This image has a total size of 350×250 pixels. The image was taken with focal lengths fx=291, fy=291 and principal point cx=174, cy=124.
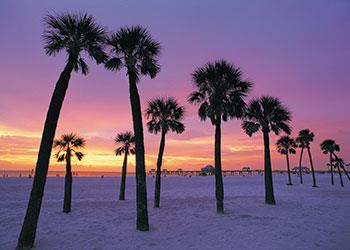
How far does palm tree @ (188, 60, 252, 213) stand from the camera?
20047mm

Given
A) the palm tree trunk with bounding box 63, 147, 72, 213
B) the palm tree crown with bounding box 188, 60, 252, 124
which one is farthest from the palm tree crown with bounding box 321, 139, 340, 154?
the palm tree trunk with bounding box 63, 147, 72, 213

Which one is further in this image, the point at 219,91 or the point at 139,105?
the point at 219,91

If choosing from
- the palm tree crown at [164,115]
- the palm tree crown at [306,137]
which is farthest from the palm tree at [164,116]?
the palm tree crown at [306,137]

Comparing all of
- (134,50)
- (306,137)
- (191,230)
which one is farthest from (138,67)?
(306,137)

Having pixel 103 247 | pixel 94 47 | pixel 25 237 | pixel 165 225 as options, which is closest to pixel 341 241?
pixel 165 225

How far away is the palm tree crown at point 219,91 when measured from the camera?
20.1 m

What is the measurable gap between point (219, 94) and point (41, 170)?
42.9 ft

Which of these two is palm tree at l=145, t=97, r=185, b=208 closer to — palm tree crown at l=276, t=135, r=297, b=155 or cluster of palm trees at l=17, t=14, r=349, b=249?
cluster of palm trees at l=17, t=14, r=349, b=249

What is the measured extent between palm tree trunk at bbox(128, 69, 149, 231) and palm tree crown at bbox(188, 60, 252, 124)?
7.38 meters

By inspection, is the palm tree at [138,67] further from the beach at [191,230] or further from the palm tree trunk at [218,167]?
the palm tree trunk at [218,167]

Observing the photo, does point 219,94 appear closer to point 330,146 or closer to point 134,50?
point 134,50

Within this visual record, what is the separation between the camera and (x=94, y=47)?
42.4ft

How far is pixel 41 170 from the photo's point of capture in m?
10.6

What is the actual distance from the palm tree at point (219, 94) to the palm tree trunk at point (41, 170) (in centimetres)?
1082
